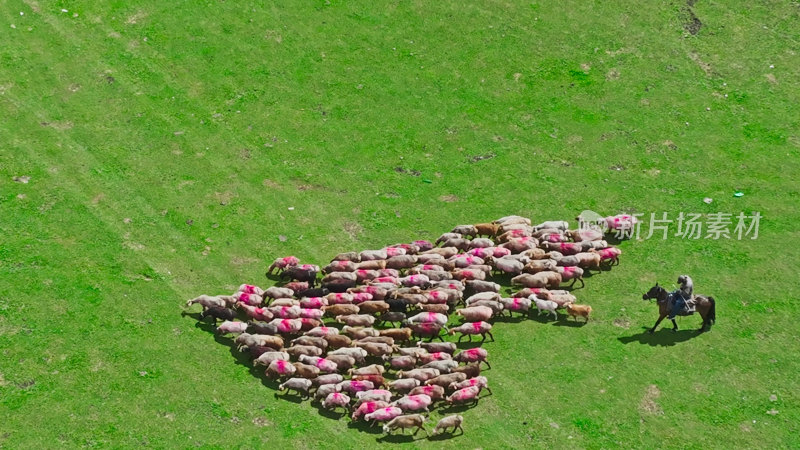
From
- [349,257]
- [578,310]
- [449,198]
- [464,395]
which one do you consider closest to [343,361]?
[464,395]

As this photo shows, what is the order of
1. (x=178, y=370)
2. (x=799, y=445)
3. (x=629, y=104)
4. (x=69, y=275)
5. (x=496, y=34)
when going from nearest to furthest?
(x=799, y=445) < (x=178, y=370) < (x=69, y=275) < (x=629, y=104) < (x=496, y=34)

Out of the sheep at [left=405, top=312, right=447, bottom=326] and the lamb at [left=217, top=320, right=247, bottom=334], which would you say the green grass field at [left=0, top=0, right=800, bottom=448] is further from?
the sheep at [left=405, top=312, right=447, bottom=326]

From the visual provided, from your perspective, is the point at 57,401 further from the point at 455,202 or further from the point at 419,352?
the point at 455,202

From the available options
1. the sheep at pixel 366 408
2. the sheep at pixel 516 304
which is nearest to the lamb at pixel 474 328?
the sheep at pixel 516 304

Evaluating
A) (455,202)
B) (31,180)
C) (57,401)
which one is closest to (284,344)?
(57,401)

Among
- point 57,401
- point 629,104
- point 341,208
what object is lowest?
point 57,401

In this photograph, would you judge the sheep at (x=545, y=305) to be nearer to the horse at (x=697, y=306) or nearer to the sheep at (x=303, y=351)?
the horse at (x=697, y=306)
